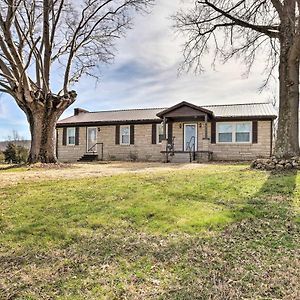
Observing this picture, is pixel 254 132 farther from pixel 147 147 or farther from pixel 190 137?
pixel 147 147

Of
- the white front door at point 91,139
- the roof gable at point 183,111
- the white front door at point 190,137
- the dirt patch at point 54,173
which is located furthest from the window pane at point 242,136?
the white front door at point 91,139

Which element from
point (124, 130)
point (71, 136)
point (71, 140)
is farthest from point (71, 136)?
point (124, 130)

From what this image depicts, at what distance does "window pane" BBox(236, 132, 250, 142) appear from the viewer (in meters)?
19.6

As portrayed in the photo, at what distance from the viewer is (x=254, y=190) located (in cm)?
704

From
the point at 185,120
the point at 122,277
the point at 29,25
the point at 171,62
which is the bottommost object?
the point at 122,277

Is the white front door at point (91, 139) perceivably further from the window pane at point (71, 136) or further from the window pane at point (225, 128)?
the window pane at point (225, 128)

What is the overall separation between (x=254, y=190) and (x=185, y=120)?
A: 1402 centimetres

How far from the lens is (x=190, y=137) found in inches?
821

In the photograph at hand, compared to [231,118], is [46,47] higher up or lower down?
higher up

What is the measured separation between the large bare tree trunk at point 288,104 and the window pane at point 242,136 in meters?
8.56

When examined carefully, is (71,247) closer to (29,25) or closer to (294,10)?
(294,10)

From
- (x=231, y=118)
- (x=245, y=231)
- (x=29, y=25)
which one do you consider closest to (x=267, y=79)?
(x=231, y=118)

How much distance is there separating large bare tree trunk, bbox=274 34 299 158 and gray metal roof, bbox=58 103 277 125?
789cm

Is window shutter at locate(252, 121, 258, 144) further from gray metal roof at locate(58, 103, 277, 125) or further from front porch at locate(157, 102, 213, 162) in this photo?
front porch at locate(157, 102, 213, 162)
